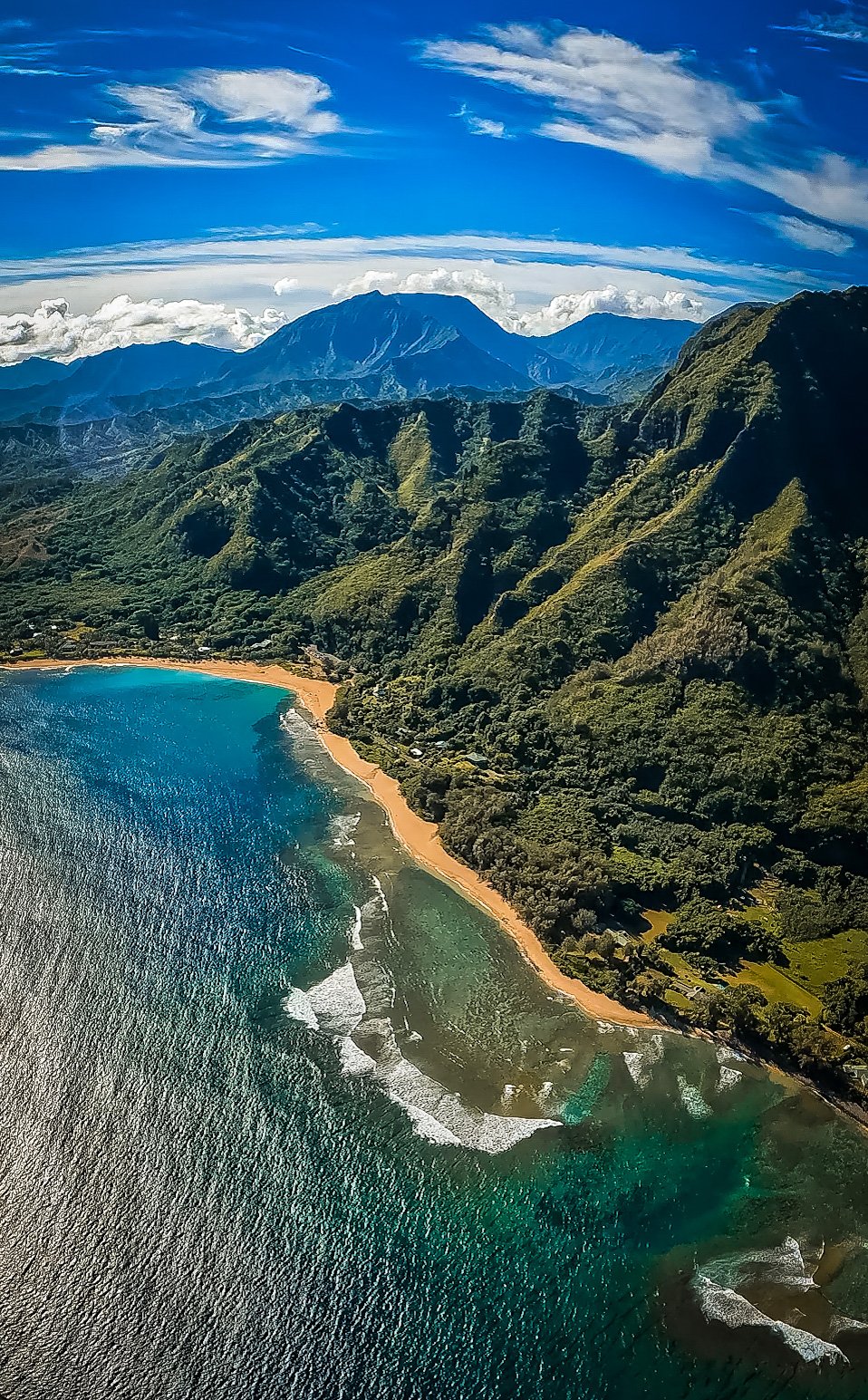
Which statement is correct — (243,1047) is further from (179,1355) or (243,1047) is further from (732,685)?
(732,685)

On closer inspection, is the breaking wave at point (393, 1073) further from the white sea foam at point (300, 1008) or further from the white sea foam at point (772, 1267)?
the white sea foam at point (772, 1267)

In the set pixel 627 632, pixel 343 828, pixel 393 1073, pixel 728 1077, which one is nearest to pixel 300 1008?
pixel 393 1073

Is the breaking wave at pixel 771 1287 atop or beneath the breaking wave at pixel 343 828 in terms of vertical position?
beneath

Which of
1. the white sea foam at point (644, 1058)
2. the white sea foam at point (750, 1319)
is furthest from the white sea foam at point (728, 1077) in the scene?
the white sea foam at point (750, 1319)

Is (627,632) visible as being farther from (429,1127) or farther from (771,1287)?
(771,1287)

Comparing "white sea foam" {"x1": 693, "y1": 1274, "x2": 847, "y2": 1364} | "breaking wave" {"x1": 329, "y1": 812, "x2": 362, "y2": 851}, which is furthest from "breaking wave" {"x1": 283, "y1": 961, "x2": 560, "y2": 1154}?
"breaking wave" {"x1": 329, "y1": 812, "x2": 362, "y2": 851}

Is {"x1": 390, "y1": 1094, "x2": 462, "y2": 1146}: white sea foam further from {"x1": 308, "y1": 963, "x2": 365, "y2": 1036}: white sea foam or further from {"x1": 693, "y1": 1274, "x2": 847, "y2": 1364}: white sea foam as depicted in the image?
{"x1": 693, "y1": 1274, "x2": 847, "y2": 1364}: white sea foam
